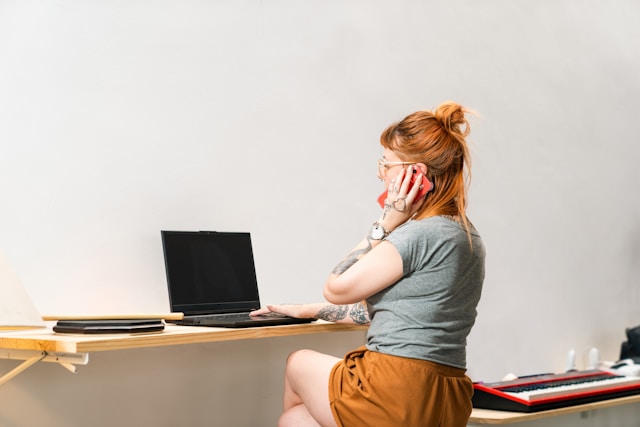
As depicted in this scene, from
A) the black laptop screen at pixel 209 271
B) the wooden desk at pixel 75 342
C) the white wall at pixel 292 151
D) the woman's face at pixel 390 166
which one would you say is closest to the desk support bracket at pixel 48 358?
the wooden desk at pixel 75 342

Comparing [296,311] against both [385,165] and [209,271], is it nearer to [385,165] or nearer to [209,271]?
[209,271]

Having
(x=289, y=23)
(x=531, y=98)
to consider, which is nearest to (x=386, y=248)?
(x=289, y=23)

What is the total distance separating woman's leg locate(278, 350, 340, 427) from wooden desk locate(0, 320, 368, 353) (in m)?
0.10

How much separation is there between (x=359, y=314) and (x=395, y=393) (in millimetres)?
455

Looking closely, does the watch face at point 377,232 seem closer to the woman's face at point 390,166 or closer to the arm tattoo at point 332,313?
the woman's face at point 390,166

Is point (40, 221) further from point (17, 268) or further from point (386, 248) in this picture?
point (386, 248)

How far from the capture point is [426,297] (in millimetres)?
1935

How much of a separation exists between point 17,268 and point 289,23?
1.35 m

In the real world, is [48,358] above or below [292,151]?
below

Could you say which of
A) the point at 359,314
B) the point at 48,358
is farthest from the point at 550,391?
the point at 48,358

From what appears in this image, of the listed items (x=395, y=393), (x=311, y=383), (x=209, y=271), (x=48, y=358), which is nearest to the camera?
(x=48, y=358)

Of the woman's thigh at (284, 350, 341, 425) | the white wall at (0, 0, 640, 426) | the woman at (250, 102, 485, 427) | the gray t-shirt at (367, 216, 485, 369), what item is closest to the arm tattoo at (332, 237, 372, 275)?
the woman at (250, 102, 485, 427)

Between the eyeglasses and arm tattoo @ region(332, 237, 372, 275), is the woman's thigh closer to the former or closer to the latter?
arm tattoo @ region(332, 237, 372, 275)

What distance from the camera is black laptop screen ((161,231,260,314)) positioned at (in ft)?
7.99
